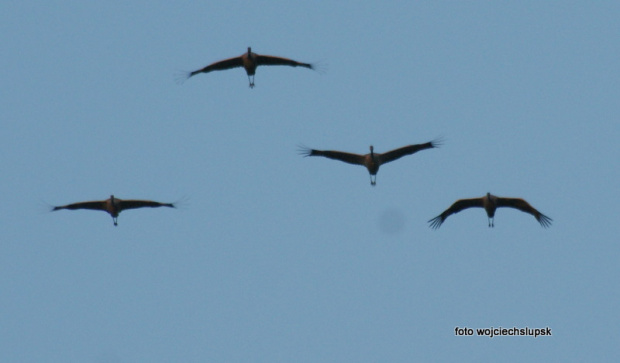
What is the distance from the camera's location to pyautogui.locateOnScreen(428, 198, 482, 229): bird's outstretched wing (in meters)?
37.6

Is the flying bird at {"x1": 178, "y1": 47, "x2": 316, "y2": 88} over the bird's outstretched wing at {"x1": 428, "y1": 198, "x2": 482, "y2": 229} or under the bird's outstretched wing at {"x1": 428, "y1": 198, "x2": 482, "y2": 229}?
over

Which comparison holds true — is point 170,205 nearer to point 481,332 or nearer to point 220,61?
point 220,61

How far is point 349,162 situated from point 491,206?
16.4 ft

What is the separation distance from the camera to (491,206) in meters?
36.9

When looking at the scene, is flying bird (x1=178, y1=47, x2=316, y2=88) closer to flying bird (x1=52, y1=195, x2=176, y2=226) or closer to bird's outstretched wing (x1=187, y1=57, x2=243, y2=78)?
Result: bird's outstretched wing (x1=187, y1=57, x2=243, y2=78)

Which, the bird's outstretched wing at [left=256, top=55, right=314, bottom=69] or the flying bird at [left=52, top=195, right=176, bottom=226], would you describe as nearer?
the flying bird at [left=52, top=195, right=176, bottom=226]

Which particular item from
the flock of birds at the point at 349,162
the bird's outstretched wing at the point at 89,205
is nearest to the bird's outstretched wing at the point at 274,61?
the flock of birds at the point at 349,162

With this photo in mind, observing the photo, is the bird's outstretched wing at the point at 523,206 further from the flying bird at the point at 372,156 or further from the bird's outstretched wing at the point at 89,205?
the bird's outstretched wing at the point at 89,205

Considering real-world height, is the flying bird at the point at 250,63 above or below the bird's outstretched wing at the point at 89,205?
above

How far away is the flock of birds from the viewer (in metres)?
36.4

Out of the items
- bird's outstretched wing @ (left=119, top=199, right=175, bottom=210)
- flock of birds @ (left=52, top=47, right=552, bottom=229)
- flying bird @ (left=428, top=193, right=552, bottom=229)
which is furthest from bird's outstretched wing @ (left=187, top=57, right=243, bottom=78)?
flying bird @ (left=428, top=193, right=552, bottom=229)

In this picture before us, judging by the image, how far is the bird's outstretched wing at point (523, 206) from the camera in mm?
35781

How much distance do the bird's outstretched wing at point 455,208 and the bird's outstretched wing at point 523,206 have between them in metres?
0.87

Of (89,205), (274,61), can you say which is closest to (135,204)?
(89,205)
